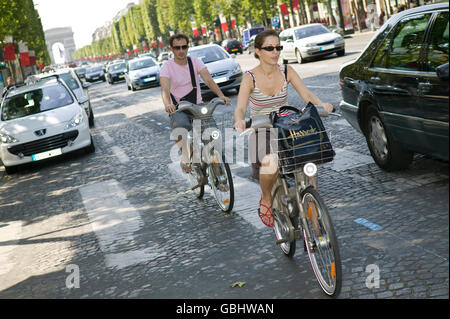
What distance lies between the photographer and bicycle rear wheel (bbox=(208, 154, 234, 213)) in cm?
662

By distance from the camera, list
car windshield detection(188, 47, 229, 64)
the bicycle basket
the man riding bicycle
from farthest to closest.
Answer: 1. car windshield detection(188, 47, 229, 64)
2. the man riding bicycle
3. the bicycle basket

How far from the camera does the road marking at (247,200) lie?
6409 mm

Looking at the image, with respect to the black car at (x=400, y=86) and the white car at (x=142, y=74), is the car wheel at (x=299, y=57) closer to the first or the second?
the white car at (x=142, y=74)

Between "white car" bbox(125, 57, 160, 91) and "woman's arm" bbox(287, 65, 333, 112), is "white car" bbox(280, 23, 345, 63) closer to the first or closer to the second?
"white car" bbox(125, 57, 160, 91)

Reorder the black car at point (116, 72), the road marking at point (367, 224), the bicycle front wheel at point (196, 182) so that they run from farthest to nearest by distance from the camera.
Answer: the black car at point (116, 72) → the bicycle front wheel at point (196, 182) → the road marking at point (367, 224)

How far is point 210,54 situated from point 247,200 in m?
14.4

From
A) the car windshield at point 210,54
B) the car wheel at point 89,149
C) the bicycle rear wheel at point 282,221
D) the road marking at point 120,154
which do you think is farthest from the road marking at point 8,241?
the car windshield at point 210,54

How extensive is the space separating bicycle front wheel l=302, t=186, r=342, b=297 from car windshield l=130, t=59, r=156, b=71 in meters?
29.7

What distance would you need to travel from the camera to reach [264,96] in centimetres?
488

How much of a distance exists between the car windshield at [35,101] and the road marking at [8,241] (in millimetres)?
5290

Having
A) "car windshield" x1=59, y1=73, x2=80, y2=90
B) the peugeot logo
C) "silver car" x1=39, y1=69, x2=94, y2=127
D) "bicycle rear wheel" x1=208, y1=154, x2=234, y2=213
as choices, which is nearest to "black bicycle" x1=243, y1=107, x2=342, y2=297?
"bicycle rear wheel" x1=208, y1=154, x2=234, y2=213

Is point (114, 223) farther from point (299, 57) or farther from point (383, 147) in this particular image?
point (299, 57)

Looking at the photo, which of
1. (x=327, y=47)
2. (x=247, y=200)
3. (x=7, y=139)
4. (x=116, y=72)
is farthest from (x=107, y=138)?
(x=116, y=72)
